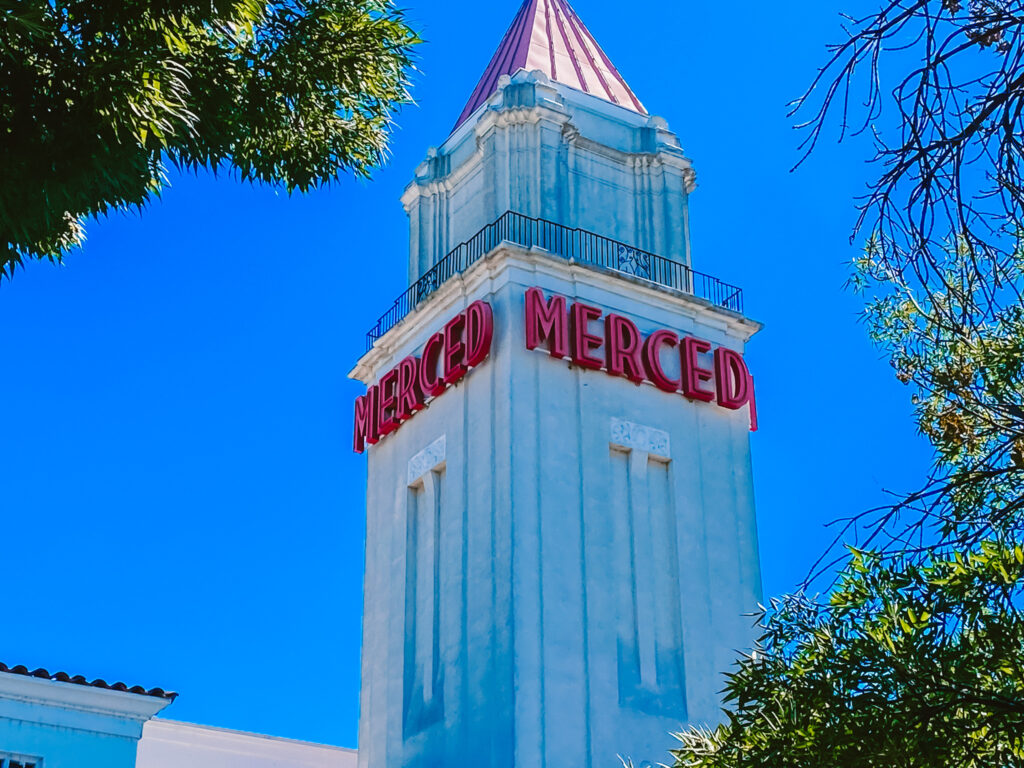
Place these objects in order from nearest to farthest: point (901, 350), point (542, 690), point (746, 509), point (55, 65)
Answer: point (55, 65) < point (901, 350) < point (542, 690) < point (746, 509)

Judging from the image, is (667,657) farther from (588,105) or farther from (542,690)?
(588,105)

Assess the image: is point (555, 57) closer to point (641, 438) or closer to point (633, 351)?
point (633, 351)

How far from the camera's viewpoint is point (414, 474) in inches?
1303

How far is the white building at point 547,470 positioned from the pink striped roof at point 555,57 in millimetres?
973

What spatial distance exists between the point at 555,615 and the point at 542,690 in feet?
5.23

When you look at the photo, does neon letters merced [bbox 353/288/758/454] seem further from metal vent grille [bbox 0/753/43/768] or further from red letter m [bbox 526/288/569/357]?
metal vent grille [bbox 0/753/43/768]

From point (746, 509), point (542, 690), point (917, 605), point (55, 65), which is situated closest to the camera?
point (917, 605)

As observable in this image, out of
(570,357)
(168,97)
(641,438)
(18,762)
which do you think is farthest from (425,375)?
(168,97)

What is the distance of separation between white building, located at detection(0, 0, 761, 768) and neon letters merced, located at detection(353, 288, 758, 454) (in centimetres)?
6

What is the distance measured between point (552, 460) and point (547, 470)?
30cm

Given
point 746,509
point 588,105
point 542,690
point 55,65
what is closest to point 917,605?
point 55,65

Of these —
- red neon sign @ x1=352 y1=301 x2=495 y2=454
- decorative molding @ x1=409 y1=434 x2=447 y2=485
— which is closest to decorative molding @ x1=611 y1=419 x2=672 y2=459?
red neon sign @ x1=352 y1=301 x2=495 y2=454

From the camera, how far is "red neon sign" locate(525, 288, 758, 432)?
103 feet

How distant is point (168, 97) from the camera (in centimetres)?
1251
